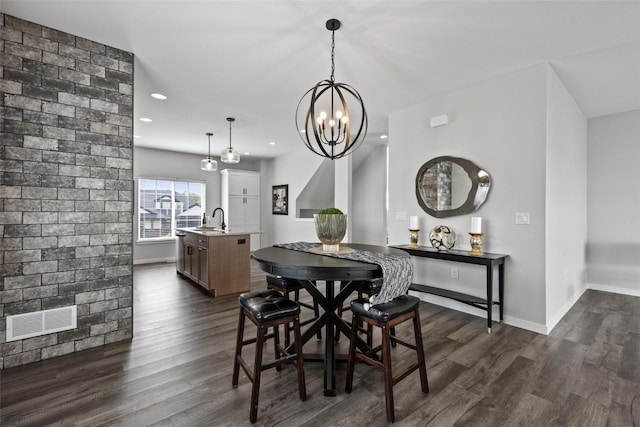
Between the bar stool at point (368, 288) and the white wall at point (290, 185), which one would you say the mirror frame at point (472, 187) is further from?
the white wall at point (290, 185)

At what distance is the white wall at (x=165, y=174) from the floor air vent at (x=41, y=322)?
169 inches

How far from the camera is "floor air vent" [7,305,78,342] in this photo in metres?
2.17

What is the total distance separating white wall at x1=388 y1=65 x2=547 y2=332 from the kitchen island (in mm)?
2487

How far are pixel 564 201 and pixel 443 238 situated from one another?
1405 mm

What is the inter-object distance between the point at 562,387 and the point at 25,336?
382cm

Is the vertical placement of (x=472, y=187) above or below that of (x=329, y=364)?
above

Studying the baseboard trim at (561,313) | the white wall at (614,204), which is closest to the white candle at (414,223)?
the baseboard trim at (561,313)

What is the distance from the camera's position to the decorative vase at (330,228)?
207 centimetres

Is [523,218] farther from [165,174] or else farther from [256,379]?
[165,174]

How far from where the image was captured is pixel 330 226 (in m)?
2.08

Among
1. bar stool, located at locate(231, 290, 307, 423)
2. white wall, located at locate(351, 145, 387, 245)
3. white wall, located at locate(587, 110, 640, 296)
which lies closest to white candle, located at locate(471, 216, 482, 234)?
bar stool, located at locate(231, 290, 307, 423)

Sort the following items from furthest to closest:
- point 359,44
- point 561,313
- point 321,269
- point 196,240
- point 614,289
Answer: point 196,240, point 614,289, point 561,313, point 359,44, point 321,269

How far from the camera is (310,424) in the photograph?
62.7 inches

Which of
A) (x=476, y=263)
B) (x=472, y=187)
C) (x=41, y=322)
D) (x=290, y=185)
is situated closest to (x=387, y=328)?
(x=476, y=263)
